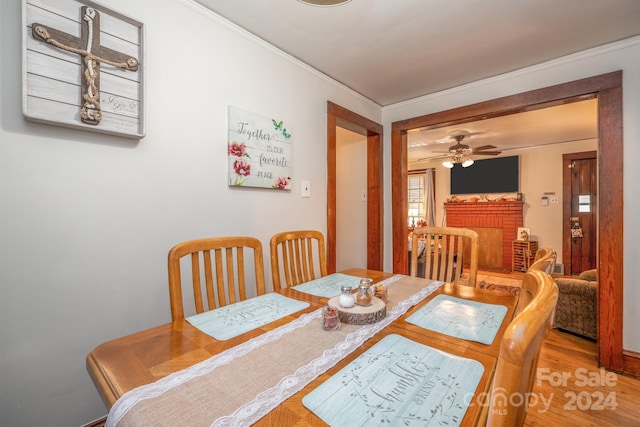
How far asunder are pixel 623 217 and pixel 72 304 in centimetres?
328

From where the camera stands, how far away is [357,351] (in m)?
0.78

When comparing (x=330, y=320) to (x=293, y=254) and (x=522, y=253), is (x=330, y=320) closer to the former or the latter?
(x=293, y=254)

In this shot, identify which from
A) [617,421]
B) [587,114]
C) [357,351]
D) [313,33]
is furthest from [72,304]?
[587,114]

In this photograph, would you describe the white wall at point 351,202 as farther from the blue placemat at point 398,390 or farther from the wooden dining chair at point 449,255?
the blue placemat at point 398,390

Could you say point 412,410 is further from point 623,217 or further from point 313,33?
point 623,217

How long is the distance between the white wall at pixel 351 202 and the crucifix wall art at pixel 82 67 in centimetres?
246

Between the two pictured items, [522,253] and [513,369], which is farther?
[522,253]

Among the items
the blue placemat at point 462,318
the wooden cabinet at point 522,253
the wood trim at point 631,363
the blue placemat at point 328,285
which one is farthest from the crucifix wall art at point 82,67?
the wooden cabinet at point 522,253

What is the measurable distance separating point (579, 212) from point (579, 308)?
311cm

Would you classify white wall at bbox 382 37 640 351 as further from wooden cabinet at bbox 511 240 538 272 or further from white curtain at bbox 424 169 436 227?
white curtain at bbox 424 169 436 227

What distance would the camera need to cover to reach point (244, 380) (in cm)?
65

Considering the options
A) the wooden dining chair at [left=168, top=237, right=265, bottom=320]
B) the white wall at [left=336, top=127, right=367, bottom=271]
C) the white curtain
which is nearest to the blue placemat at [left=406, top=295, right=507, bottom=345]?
the wooden dining chair at [left=168, top=237, right=265, bottom=320]

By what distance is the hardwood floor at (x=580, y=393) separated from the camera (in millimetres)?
1545

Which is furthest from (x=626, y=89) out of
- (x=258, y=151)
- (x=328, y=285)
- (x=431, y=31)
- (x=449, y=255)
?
(x=258, y=151)
